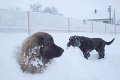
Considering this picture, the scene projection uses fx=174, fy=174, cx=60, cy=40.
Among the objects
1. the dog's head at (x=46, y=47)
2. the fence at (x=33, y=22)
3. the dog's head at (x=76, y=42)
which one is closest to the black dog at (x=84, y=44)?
the dog's head at (x=76, y=42)

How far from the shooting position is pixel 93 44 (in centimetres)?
755

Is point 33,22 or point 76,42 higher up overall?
point 33,22

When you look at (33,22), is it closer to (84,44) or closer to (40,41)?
(84,44)

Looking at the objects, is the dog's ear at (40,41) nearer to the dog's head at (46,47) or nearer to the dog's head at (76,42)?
the dog's head at (46,47)

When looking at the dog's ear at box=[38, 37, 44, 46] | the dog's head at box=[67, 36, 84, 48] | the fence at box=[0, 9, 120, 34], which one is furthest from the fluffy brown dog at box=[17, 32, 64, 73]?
the fence at box=[0, 9, 120, 34]

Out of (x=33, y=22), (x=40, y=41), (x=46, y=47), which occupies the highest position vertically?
(x=33, y=22)

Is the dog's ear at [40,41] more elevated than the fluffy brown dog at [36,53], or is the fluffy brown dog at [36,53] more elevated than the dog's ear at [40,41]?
the dog's ear at [40,41]

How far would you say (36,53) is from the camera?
13.0 ft

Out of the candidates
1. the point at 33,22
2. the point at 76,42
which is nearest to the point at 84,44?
the point at 76,42

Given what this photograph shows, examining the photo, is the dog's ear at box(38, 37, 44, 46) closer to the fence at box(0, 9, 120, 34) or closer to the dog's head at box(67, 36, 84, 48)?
the dog's head at box(67, 36, 84, 48)

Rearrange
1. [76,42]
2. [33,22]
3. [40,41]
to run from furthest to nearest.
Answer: [33,22], [76,42], [40,41]

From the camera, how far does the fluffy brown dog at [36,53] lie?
3.93 m

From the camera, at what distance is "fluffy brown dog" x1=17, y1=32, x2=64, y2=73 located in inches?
155

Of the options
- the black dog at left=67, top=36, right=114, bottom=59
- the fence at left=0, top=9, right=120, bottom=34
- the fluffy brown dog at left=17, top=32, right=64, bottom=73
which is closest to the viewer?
the fluffy brown dog at left=17, top=32, right=64, bottom=73
